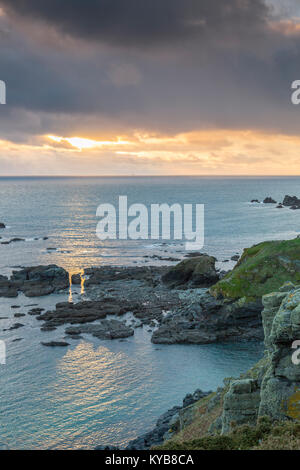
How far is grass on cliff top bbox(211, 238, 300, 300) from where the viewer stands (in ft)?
193

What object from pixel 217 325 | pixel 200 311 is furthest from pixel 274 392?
pixel 200 311

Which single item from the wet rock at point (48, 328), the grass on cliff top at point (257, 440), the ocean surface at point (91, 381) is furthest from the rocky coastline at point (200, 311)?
the grass on cliff top at point (257, 440)

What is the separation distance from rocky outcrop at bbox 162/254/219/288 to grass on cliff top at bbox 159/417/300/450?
6174 cm

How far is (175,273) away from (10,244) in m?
64.0

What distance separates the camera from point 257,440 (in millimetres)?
17031

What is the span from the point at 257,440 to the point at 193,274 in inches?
2531

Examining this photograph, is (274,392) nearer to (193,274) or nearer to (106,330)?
(106,330)

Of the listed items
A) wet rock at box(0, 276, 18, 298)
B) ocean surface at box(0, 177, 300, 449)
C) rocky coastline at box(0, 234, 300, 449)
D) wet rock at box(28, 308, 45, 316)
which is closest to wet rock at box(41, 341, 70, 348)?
rocky coastline at box(0, 234, 300, 449)

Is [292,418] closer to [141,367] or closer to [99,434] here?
[99,434]

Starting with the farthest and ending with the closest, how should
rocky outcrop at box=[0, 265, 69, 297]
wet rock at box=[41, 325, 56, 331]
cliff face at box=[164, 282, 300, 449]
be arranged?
1. rocky outcrop at box=[0, 265, 69, 297]
2. wet rock at box=[41, 325, 56, 331]
3. cliff face at box=[164, 282, 300, 449]

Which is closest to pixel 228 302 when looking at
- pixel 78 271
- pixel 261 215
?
pixel 78 271

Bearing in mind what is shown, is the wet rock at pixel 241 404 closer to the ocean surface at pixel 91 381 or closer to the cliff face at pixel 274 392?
the cliff face at pixel 274 392

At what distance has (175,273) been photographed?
82625 millimetres

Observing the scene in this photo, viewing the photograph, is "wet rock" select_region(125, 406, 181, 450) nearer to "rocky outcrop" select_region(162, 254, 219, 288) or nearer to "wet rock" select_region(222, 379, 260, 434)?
"wet rock" select_region(222, 379, 260, 434)
